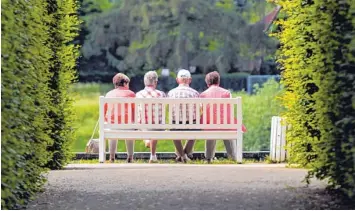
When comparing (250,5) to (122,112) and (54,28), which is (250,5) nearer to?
(122,112)

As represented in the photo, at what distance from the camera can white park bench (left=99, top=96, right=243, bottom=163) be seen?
14.5 meters

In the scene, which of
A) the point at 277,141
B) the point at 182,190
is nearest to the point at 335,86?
the point at 182,190

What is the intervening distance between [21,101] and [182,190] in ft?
6.73

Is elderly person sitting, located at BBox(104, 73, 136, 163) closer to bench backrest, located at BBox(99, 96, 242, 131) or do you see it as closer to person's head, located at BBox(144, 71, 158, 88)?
bench backrest, located at BBox(99, 96, 242, 131)

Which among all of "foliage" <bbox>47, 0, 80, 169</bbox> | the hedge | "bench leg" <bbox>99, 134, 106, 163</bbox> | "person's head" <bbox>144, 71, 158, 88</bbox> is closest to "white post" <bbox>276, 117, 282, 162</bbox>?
"person's head" <bbox>144, 71, 158, 88</bbox>

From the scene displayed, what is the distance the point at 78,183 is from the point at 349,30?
12.3 ft

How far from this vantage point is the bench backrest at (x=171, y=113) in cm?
1470

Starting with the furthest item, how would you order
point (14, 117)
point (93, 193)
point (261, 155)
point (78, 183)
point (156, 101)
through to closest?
point (261, 155) → point (156, 101) → point (78, 183) → point (93, 193) → point (14, 117)

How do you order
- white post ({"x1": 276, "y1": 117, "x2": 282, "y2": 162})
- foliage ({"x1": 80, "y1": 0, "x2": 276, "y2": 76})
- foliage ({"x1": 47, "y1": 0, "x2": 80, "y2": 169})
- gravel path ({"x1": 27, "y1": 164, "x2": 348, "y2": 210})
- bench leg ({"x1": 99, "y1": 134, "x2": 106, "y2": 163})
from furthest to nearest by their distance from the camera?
foliage ({"x1": 80, "y1": 0, "x2": 276, "y2": 76}) < white post ({"x1": 276, "y1": 117, "x2": 282, "y2": 162}) < bench leg ({"x1": 99, "y1": 134, "x2": 106, "y2": 163}) < foliage ({"x1": 47, "y1": 0, "x2": 80, "y2": 169}) < gravel path ({"x1": 27, "y1": 164, "x2": 348, "y2": 210})

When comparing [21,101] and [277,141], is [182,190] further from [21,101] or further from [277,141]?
[277,141]

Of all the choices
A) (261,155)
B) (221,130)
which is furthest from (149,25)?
(221,130)

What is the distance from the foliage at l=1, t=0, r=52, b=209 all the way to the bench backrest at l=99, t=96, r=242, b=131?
4996 mm

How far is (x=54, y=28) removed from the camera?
475 inches

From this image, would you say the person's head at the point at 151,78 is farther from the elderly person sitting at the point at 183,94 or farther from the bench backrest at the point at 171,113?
the bench backrest at the point at 171,113
